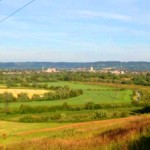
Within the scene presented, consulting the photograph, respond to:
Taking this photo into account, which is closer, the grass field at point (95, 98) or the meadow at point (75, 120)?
the meadow at point (75, 120)

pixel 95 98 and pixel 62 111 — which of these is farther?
pixel 95 98

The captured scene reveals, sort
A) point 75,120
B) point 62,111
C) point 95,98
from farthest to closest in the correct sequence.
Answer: point 95,98 < point 62,111 < point 75,120

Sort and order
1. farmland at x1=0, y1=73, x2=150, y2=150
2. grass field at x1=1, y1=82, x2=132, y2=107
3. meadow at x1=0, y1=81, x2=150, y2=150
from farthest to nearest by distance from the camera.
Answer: grass field at x1=1, y1=82, x2=132, y2=107 < farmland at x1=0, y1=73, x2=150, y2=150 < meadow at x1=0, y1=81, x2=150, y2=150

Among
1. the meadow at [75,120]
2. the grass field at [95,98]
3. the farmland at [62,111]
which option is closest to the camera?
the meadow at [75,120]

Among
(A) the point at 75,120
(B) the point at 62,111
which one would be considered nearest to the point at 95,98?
(B) the point at 62,111

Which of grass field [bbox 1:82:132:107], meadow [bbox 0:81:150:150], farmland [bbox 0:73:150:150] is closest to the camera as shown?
meadow [bbox 0:81:150:150]

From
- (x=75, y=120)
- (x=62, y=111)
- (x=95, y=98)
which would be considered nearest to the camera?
(x=75, y=120)

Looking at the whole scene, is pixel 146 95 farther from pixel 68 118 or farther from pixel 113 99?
pixel 68 118

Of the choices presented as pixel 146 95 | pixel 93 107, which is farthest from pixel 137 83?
pixel 93 107

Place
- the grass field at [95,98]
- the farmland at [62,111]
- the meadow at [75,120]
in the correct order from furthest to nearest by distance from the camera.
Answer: the grass field at [95,98], the farmland at [62,111], the meadow at [75,120]

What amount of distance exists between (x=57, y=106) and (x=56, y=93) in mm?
19529

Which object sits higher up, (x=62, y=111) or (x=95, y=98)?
(x=95, y=98)

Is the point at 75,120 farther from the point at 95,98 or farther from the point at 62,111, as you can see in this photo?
the point at 95,98

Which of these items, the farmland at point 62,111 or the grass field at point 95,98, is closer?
the farmland at point 62,111
